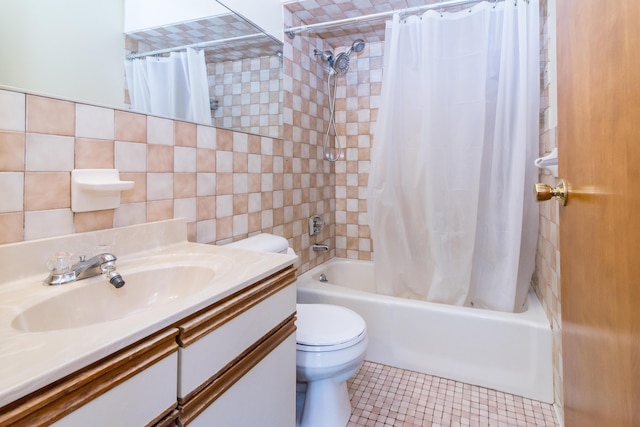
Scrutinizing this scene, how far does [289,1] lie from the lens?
1.97 meters

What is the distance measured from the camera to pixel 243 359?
83 centimetres

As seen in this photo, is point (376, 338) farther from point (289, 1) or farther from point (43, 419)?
point (289, 1)

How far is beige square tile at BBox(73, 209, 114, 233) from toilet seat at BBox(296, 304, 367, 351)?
775 millimetres

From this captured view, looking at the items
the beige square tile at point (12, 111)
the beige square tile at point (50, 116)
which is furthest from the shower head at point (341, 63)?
the beige square tile at point (12, 111)

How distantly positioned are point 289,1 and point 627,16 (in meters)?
1.89

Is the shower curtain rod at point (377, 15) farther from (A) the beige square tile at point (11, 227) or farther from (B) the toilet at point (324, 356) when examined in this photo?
(A) the beige square tile at point (11, 227)

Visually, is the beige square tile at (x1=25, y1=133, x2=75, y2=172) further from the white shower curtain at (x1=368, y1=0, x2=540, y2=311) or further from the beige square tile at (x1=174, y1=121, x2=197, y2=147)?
the white shower curtain at (x1=368, y1=0, x2=540, y2=311)

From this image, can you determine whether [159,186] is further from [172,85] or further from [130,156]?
[172,85]

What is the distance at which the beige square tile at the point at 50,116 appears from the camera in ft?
2.83

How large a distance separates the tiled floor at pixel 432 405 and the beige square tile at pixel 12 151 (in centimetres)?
147

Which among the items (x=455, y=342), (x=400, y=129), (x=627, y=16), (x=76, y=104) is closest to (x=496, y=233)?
(x=455, y=342)

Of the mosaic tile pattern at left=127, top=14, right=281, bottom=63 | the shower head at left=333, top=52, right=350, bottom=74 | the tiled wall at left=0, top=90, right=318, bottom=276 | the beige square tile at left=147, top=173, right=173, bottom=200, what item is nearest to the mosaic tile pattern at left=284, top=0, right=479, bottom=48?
the shower head at left=333, top=52, right=350, bottom=74

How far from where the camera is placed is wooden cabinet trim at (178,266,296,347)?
681 mm

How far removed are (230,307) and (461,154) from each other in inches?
59.3
